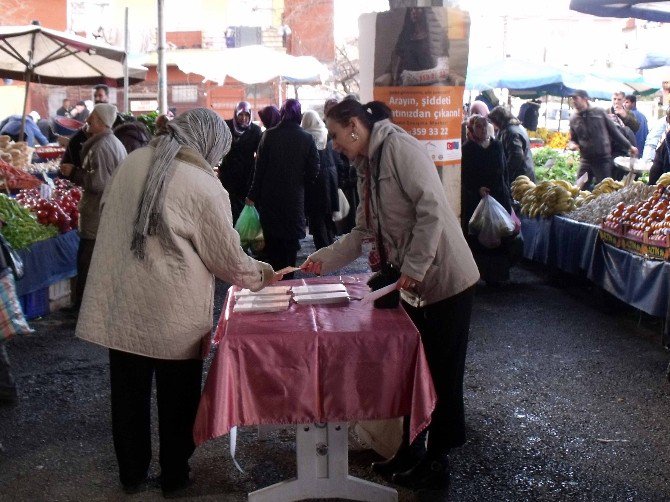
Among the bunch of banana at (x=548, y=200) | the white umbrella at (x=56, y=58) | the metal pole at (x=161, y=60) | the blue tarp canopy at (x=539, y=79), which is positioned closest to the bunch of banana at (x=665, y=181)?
the bunch of banana at (x=548, y=200)

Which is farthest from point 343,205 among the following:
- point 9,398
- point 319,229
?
point 9,398

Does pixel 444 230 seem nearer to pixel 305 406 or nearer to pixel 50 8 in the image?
pixel 305 406

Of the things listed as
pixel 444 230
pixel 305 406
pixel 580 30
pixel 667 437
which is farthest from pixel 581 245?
pixel 580 30

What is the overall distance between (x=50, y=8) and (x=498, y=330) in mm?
25698

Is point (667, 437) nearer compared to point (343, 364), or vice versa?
point (343, 364)

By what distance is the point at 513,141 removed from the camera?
10117mm

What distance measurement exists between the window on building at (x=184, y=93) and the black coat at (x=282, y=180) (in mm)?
21526

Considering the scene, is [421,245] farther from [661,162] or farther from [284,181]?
[661,162]

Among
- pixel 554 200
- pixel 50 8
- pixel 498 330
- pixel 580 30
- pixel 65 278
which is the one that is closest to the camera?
pixel 498 330

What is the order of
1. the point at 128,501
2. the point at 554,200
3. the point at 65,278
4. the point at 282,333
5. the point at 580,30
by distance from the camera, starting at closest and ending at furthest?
the point at 282,333
the point at 128,501
the point at 65,278
the point at 554,200
the point at 580,30

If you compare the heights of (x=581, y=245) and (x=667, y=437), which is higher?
(x=581, y=245)

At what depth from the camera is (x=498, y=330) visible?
23.4 ft

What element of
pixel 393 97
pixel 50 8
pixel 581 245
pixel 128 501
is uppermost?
pixel 50 8

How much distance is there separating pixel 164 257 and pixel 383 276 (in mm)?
1121
